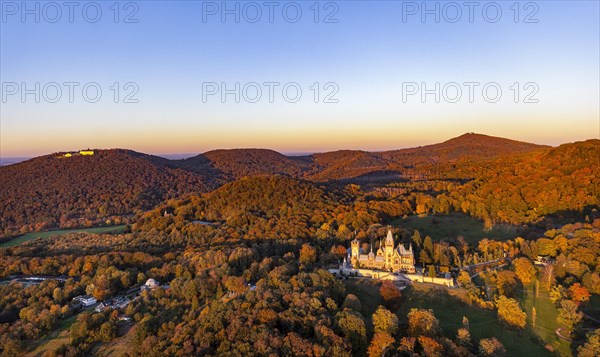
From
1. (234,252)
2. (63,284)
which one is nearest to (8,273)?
(63,284)

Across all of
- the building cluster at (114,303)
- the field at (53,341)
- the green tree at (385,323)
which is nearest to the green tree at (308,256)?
the green tree at (385,323)

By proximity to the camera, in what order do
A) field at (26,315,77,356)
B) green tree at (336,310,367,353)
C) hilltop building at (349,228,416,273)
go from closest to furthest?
green tree at (336,310,367,353) → field at (26,315,77,356) → hilltop building at (349,228,416,273)

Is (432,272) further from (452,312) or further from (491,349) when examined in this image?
(491,349)

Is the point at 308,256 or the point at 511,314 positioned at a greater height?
Result: the point at 308,256

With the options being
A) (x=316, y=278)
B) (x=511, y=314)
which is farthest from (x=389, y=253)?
(x=511, y=314)

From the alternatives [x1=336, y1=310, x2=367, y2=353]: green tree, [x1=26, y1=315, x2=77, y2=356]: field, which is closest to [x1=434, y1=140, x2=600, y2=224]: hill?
[x1=336, y1=310, x2=367, y2=353]: green tree

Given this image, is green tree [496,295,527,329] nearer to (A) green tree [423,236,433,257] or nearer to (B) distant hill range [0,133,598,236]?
(A) green tree [423,236,433,257]
